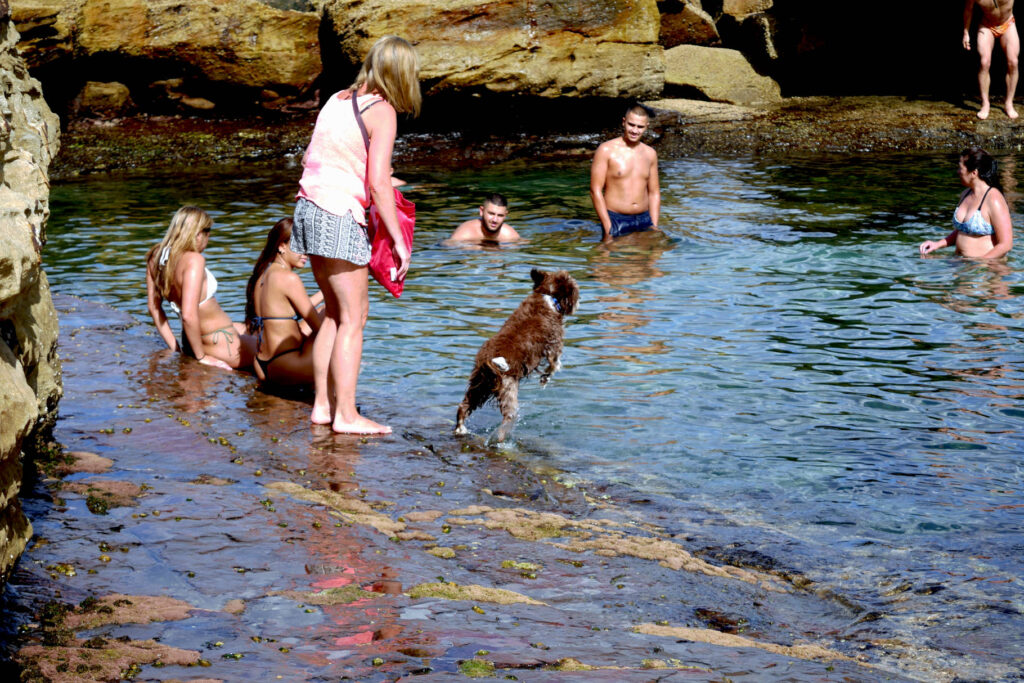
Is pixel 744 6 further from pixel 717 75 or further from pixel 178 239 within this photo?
pixel 178 239

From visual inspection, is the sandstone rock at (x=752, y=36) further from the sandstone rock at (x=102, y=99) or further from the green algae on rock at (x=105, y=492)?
the green algae on rock at (x=105, y=492)

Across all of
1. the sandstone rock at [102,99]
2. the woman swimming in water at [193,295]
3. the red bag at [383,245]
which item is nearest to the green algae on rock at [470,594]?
the red bag at [383,245]

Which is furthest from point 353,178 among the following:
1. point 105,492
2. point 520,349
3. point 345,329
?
point 105,492

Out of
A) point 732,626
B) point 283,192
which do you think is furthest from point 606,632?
point 283,192

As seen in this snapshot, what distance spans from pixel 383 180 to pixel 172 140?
52.2 ft

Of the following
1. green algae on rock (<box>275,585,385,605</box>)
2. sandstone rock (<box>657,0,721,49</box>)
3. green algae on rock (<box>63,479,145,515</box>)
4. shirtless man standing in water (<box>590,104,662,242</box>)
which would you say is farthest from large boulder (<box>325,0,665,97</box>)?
green algae on rock (<box>275,585,385,605</box>)

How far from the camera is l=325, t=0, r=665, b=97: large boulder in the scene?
19125 millimetres

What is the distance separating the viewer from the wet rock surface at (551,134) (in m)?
19.4

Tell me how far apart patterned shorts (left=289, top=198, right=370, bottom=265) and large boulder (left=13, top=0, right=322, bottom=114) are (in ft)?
52.5

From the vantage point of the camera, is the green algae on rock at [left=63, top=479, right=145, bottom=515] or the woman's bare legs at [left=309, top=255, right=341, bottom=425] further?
the woman's bare legs at [left=309, top=255, right=341, bottom=425]

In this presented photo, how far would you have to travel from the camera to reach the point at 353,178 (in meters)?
6.07

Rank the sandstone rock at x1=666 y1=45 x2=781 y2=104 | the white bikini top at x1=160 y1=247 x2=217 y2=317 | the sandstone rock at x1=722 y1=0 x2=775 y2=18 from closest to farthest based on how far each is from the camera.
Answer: the white bikini top at x1=160 y1=247 x2=217 y2=317 → the sandstone rock at x1=666 y1=45 x2=781 y2=104 → the sandstone rock at x1=722 y1=0 x2=775 y2=18

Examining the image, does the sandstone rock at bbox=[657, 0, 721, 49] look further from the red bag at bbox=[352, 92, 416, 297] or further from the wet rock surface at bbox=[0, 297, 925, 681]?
the wet rock surface at bbox=[0, 297, 925, 681]

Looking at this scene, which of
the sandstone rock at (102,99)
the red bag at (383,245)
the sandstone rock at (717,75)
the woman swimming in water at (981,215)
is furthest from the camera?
the sandstone rock at (717,75)
